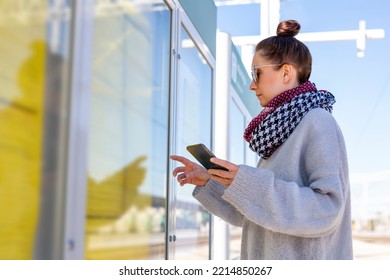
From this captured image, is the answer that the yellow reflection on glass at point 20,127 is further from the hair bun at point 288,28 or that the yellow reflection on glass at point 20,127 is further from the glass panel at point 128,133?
the hair bun at point 288,28

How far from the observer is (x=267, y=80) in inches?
76.2

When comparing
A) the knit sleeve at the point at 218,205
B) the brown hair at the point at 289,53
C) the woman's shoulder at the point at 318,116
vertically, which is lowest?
the knit sleeve at the point at 218,205

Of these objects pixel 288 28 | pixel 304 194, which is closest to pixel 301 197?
pixel 304 194

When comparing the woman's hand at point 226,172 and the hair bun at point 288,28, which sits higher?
the hair bun at point 288,28

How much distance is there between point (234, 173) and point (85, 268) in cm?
51

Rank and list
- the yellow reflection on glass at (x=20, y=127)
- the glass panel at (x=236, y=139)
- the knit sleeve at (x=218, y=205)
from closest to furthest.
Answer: the yellow reflection on glass at (x=20, y=127) → the knit sleeve at (x=218, y=205) → the glass panel at (x=236, y=139)

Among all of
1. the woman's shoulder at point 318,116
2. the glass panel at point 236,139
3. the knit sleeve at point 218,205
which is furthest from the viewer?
the glass panel at point 236,139

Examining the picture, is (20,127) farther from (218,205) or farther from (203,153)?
(218,205)

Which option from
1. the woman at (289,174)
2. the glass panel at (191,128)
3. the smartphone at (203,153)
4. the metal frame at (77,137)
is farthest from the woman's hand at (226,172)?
the glass panel at (191,128)

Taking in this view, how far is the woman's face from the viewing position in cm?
192

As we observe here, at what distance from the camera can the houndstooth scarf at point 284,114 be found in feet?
5.91

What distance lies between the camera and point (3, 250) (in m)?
1.46

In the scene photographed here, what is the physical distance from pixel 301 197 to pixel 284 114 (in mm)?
305

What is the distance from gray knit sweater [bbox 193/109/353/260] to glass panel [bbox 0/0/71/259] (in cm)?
52
